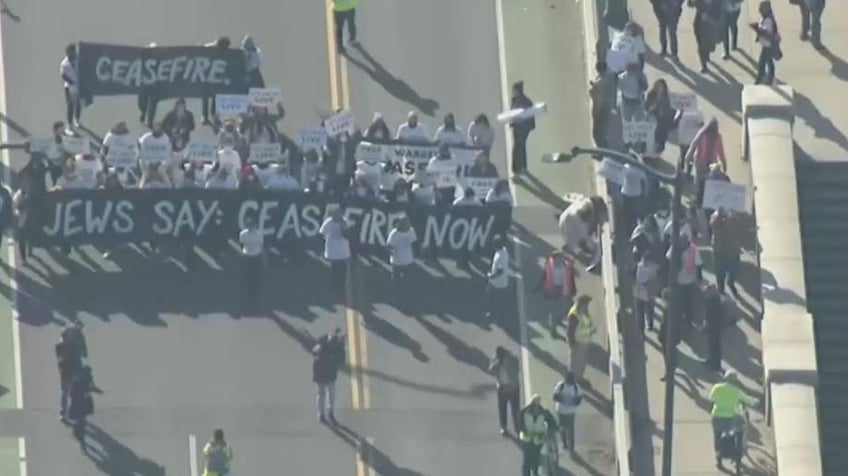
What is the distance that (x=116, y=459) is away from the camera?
58781mm

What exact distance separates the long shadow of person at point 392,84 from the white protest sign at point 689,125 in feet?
14.6

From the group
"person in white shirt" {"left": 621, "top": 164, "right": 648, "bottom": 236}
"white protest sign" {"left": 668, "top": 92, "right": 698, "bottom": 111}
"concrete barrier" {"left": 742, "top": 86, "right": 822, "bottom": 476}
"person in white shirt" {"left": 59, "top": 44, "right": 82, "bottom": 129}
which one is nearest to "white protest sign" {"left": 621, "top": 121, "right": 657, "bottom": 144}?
"white protest sign" {"left": 668, "top": 92, "right": 698, "bottom": 111}

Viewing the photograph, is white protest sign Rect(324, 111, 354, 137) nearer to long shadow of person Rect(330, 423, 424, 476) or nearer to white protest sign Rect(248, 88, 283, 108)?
white protest sign Rect(248, 88, 283, 108)

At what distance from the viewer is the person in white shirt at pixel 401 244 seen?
2419 inches

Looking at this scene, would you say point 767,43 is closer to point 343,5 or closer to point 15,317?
point 343,5

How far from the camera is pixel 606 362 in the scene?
60344mm

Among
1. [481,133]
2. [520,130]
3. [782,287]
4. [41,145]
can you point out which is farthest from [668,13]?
[41,145]

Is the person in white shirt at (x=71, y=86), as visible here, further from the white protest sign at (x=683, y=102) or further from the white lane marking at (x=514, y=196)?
the white protest sign at (x=683, y=102)

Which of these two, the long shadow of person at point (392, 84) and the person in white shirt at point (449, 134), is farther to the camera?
the long shadow of person at point (392, 84)

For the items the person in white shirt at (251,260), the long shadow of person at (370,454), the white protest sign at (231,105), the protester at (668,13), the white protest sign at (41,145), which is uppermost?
the protester at (668,13)

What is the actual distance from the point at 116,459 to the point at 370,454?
11.7 feet

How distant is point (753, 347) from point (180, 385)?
27.0ft

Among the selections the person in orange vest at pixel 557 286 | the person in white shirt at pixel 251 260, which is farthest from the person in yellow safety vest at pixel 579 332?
the person in white shirt at pixel 251 260

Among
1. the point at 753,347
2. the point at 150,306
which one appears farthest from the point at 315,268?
the point at 753,347
